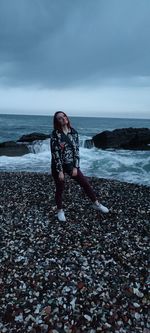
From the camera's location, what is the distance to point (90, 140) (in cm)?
4034

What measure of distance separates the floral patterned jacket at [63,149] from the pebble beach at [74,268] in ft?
5.86

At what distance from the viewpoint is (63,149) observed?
7.84 meters

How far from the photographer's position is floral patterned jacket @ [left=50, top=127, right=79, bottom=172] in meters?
7.71

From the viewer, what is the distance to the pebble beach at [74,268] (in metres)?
5.07

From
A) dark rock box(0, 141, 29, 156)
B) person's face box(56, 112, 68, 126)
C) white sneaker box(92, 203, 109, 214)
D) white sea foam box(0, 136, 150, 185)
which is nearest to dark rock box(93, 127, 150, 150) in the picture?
white sea foam box(0, 136, 150, 185)

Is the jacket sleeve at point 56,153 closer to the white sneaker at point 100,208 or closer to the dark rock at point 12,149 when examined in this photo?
the white sneaker at point 100,208

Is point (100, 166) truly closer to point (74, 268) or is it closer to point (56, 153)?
point (56, 153)

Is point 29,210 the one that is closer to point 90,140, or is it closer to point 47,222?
point 47,222

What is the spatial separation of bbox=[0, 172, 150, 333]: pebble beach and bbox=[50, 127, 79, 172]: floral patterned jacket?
1787 millimetres

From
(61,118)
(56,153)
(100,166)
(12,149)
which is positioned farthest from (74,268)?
(12,149)

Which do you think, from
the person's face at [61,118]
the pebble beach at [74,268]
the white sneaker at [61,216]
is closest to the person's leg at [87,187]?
the pebble beach at [74,268]

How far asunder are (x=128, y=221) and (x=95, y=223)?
997mm

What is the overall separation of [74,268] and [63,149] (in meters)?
2.97

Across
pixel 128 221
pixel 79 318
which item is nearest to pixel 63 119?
pixel 128 221
